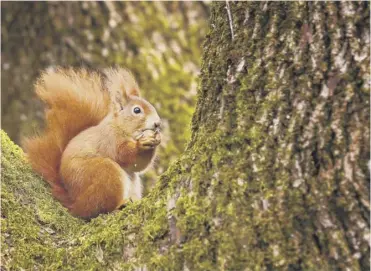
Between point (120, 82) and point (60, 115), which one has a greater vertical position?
point (120, 82)

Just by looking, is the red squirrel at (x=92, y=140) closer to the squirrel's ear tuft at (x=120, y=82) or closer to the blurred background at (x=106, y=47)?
the squirrel's ear tuft at (x=120, y=82)

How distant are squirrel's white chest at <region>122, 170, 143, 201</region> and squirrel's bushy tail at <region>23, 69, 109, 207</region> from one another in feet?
0.82

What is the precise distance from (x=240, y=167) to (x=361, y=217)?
309 mm

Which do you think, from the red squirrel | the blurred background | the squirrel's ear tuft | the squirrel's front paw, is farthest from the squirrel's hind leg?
the blurred background

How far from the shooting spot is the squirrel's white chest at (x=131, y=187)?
99.9 inches

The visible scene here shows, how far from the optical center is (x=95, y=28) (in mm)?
4457

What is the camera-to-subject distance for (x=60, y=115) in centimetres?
254

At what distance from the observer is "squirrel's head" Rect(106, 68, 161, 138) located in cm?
284

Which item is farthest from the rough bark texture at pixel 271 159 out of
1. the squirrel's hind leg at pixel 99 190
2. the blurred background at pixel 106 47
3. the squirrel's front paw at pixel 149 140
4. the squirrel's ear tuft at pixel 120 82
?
the blurred background at pixel 106 47

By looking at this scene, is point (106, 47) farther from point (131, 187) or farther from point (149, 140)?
point (131, 187)

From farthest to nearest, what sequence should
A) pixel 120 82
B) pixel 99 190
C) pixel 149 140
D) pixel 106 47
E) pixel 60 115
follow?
pixel 106 47 < pixel 120 82 < pixel 149 140 < pixel 60 115 < pixel 99 190

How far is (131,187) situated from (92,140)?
0.81 ft

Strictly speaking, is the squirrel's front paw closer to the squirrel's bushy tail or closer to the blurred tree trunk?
the squirrel's bushy tail

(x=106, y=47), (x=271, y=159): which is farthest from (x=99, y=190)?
(x=106, y=47)
